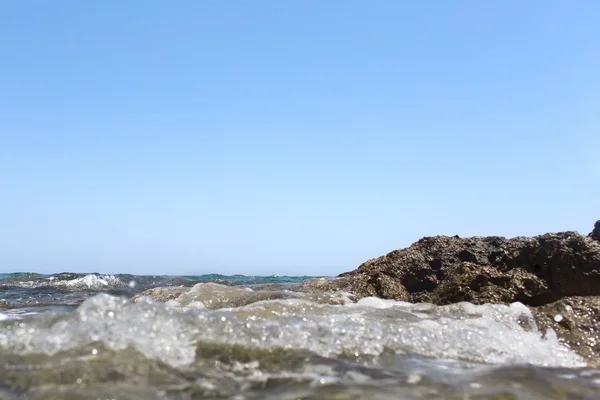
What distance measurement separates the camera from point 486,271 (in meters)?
4.91

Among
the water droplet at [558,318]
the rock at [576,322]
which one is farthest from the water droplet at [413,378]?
the water droplet at [558,318]

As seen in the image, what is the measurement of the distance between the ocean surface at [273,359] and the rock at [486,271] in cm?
119

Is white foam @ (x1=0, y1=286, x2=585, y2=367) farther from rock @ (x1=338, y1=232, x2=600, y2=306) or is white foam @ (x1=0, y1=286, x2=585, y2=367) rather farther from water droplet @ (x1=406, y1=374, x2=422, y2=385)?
rock @ (x1=338, y1=232, x2=600, y2=306)

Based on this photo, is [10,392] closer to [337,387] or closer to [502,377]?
[337,387]

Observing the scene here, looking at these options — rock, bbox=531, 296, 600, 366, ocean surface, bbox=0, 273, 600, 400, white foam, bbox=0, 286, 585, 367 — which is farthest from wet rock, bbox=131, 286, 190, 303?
rock, bbox=531, 296, 600, 366

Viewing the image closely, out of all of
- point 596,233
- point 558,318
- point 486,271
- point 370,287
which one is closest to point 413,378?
point 558,318

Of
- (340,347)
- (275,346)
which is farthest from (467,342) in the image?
(275,346)

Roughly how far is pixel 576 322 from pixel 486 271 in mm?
1298

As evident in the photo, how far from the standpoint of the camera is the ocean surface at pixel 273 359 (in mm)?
2148

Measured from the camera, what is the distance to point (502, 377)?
8.00 ft

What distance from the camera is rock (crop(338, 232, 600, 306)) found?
4832 millimetres

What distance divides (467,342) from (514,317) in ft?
3.08

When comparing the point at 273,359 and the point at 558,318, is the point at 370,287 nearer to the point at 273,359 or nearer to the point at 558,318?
the point at 558,318

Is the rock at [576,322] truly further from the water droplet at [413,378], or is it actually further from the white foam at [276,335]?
the water droplet at [413,378]
